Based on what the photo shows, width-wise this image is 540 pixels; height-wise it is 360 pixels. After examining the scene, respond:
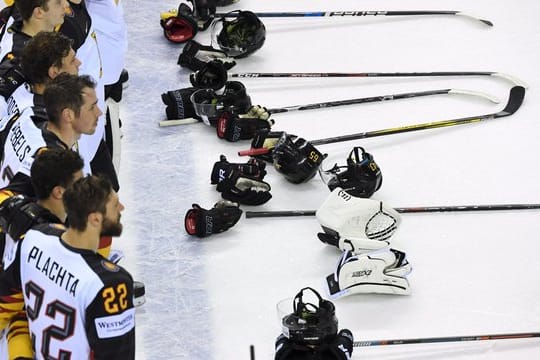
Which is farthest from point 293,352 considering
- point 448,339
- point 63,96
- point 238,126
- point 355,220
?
point 238,126

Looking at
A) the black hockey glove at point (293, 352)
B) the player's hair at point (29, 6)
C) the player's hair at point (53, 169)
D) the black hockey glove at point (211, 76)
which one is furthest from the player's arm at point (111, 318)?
the black hockey glove at point (211, 76)

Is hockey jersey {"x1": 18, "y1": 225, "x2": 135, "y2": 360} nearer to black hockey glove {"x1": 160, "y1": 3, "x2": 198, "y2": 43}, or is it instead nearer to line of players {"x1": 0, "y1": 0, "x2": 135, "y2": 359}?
line of players {"x1": 0, "y1": 0, "x2": 135, "y2": 359}

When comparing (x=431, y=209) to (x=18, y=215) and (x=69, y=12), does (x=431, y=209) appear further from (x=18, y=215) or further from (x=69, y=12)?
(x=18, y=215)

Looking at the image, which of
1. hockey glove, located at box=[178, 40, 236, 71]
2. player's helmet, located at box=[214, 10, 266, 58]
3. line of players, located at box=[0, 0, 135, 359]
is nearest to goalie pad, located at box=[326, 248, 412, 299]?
line of players, located at box=[0, 0, 135, 359]

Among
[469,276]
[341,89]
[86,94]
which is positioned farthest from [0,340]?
[341,89]

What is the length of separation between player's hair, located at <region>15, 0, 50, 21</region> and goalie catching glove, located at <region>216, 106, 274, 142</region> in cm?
150

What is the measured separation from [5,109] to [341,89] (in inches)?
100

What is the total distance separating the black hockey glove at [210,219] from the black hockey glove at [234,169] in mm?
288

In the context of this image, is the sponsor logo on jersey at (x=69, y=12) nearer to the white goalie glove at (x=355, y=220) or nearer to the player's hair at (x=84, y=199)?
the white goalie glove at (x=355, y=220)

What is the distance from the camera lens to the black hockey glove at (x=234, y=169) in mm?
5402

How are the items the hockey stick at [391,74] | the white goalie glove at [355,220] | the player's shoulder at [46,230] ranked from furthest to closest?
the hockey stick at [391,74]
the white goalie glove at [355,220]
the player's shoulder at [46,230]

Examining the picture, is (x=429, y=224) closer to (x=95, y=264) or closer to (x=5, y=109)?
(x=5, y=109)

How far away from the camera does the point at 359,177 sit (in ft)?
17.5

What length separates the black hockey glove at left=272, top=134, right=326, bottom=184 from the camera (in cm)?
546
